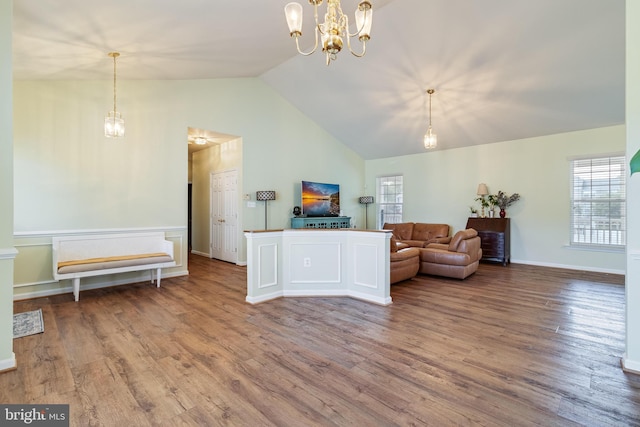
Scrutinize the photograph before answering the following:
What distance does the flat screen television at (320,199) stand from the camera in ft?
24.1

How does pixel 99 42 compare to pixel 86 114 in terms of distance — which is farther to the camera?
pixel 86 114

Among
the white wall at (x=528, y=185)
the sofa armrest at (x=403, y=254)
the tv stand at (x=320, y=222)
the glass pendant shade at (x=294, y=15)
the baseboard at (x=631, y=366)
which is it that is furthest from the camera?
the tv stand at (x=320, y=222)

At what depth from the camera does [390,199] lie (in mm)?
8773

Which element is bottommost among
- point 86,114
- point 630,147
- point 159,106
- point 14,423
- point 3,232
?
point 14,423

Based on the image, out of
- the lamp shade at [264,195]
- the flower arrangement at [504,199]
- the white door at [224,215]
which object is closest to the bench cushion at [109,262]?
the white door at [224,215]

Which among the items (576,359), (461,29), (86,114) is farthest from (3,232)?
(461,29)

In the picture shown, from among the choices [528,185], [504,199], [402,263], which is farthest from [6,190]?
[528,185]

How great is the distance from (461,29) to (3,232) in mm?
5419

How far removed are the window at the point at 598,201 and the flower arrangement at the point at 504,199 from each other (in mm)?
966

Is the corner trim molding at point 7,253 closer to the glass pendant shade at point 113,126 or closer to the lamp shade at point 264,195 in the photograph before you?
the glass pendant shade at point 113,126

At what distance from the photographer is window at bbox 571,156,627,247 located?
18.3 ft

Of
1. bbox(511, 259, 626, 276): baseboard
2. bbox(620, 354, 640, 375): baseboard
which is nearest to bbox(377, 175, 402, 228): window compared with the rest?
bbox(511, 259, 626, 276): baseboard

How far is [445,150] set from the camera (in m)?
7.60

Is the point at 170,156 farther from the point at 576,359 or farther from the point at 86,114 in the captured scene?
the point at 576,359
